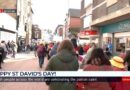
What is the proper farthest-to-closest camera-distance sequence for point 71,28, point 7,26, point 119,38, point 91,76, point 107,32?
point 71,28, point 7,26, point 107,32, point 119,38, point 91,76

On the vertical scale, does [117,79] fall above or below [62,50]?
below

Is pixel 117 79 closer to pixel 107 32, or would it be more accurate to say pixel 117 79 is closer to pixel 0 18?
pixel 107 32

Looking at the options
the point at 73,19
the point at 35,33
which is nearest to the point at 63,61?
the point at 73,19

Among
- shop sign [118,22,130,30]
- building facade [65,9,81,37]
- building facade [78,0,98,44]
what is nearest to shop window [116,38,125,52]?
shop sign [118,22,130,30]

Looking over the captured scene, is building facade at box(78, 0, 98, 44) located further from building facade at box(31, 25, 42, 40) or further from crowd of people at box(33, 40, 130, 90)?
building facade at box(31, 25, 42, 40)

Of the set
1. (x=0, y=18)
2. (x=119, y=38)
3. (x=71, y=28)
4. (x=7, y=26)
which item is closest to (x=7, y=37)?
(x=7, y=26)

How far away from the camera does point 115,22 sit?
50.1m

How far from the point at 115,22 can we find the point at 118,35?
1.54 meters

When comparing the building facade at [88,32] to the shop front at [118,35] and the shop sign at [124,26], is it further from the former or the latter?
the shop sign at [124,26]

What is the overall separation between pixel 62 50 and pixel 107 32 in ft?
161

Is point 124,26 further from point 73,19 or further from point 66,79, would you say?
point 73,19

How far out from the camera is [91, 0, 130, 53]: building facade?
42.5 meters

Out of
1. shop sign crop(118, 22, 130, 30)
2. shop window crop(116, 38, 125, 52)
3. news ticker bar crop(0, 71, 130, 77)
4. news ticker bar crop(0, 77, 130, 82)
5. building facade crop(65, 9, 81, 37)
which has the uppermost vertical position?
building facade crop(65, 9, 81, 37)

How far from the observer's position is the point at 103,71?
25.6ft
